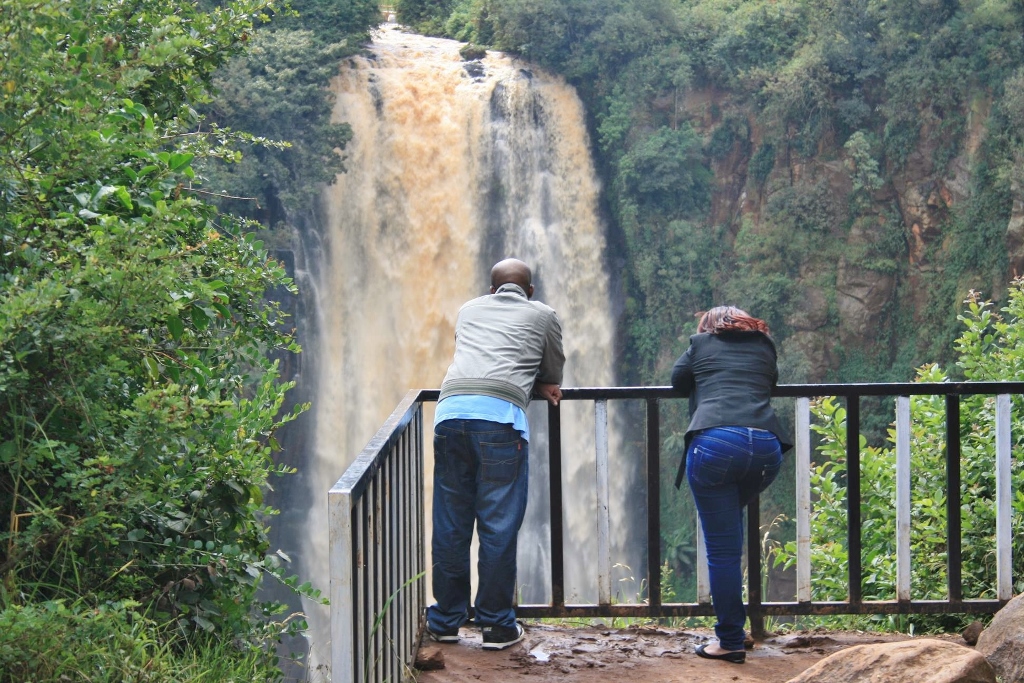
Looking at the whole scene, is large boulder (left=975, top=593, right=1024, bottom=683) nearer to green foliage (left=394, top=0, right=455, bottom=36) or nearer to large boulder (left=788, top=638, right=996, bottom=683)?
large boulder (left=788, top=638, right=996, bottom=683)

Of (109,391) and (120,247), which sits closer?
(120,247)

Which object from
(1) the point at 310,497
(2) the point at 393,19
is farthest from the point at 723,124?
(1) the point at 310,497

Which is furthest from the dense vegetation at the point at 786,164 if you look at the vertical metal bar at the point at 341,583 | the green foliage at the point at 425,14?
the vertical metal bar at the point at 341,583

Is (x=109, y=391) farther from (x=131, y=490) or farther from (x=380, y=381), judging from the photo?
(x=380, y=381)

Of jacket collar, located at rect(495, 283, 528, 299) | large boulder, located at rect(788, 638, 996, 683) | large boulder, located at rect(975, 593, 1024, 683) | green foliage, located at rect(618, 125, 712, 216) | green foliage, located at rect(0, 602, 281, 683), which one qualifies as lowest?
large boulder, located at rect(975, 593, 1024, 683)

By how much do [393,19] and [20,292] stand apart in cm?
2344

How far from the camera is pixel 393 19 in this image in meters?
24.7

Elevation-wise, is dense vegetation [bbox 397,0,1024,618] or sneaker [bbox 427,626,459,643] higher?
dense vegetation [bbox 397,0,1024,618]

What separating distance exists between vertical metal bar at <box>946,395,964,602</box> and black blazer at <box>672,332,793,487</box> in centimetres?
76

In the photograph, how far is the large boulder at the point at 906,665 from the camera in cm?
280

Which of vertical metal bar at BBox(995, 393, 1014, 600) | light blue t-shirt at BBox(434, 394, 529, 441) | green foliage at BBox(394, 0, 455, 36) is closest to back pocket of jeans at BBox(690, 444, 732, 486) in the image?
light blue t-shirt at BBox(434, 394, 529, 441)

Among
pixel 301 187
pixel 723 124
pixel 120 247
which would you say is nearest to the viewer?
pixel 120 247

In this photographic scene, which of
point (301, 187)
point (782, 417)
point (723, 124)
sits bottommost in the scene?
point (782, 417)

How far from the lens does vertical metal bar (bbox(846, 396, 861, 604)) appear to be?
13.6 feet
